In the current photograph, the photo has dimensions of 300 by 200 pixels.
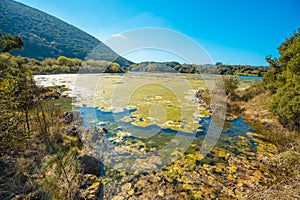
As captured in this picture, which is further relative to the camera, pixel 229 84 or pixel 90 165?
pixel 229 84

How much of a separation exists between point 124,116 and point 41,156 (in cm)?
462

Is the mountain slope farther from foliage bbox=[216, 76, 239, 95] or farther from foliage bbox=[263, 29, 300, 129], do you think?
foliage bbox=[263, 29, 300, 129]

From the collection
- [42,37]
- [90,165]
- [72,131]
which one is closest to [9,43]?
[72,131]

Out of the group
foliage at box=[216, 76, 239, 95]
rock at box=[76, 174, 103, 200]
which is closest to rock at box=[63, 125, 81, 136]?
rock at box=[76, 174, 103, 200]

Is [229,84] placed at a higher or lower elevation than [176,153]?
higher

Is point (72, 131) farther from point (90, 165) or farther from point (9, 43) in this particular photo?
point (9, 43)

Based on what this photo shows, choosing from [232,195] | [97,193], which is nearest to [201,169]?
[232,195]

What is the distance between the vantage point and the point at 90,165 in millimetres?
3807

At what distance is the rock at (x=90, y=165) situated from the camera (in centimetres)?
373

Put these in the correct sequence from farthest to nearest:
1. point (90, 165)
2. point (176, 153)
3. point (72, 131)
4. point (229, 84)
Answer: point (229, 84), point (72, 131), point (176, 153), point (90, 165)

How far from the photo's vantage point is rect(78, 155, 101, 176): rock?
12.2ft

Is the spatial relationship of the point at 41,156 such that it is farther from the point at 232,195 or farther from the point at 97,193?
the point at 232,195

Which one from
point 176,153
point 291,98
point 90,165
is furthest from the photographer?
point 291,98

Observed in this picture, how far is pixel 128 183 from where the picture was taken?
3479mm
